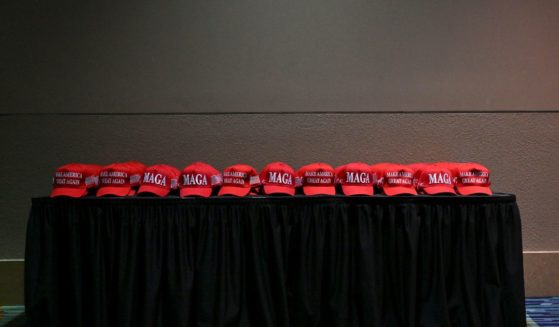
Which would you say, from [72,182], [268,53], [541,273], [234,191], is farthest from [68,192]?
[541,273]

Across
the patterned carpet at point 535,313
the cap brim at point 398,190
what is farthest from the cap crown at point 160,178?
the patterned carpet at point 535,313

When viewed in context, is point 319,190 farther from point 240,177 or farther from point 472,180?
point 472,180

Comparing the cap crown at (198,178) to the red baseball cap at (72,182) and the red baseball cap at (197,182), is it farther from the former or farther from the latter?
the red baseball cap at (72,182)

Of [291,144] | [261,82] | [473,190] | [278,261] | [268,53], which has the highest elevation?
[268,53]

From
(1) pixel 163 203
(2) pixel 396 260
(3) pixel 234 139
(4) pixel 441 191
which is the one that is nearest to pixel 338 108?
(3) pixel 234 139

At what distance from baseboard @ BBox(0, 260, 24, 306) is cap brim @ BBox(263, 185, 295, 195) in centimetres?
202

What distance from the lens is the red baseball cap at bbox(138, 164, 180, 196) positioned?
6.65ft

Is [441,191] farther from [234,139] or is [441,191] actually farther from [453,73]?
[234,139]

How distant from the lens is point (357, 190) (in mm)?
2039

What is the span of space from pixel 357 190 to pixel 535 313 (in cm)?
167

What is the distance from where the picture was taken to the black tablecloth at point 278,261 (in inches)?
75.3

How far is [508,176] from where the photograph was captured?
2.86m

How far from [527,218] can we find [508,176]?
1.16 feet

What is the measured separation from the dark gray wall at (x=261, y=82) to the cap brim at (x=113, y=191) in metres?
0.75
